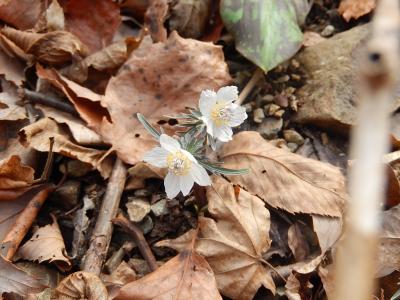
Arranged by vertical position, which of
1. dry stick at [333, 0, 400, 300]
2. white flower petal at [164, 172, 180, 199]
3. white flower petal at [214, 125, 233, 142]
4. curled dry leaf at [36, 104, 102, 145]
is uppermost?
dry stick at [333, 0, 400, 300]

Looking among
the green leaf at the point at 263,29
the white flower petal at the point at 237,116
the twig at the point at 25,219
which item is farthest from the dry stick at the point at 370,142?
the green leaf at the point at 263,29

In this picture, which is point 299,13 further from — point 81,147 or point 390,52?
point 390,52

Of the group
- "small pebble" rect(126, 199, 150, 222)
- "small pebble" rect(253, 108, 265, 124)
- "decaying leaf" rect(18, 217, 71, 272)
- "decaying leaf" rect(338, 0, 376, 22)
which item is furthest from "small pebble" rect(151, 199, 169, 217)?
"decaying leaf" rect(338, 0, 376, 22)

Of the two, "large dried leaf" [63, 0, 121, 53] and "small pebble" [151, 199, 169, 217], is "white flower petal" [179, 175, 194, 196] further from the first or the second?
"large dried leaf" [63, 0, 121, 53]

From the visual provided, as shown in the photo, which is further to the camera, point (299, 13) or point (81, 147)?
point (299, 13)

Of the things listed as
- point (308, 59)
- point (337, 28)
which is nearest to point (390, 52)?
point (308, 59)

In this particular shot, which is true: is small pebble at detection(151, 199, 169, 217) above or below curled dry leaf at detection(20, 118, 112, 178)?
below

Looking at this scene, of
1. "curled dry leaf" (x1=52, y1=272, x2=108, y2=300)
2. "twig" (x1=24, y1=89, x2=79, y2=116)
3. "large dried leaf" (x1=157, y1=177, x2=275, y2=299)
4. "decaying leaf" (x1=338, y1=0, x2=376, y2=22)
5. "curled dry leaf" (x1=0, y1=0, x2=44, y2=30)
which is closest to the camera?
"curled dry leaf" (x1=52, y1=272, x2=108, y2=300)
